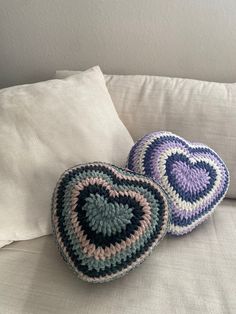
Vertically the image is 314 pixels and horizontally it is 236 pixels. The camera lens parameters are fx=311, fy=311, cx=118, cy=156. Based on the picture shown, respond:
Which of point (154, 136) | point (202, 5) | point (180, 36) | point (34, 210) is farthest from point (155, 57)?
point (34, 210)

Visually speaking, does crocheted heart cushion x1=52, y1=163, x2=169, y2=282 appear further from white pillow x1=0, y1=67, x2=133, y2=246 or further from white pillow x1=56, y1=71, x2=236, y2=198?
white pillow x1=56, y1=71, x2=236, y2=198

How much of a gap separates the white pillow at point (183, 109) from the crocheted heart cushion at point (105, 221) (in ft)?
1.07

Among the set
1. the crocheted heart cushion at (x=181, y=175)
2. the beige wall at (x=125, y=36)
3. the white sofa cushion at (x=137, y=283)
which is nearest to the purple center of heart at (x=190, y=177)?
the crocheted heart cushion at (x=181, y=175)

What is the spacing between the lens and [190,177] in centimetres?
73

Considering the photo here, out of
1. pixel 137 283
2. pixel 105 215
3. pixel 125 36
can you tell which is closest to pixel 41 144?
pixel 105 215

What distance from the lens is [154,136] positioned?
75cm

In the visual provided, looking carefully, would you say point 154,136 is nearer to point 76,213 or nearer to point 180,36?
point 76,213

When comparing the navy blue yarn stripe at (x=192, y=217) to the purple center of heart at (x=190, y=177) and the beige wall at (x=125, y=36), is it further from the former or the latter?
the beige wall at (x=125, y=36)

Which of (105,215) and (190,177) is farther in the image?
(190,177)

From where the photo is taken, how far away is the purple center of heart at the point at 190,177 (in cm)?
72

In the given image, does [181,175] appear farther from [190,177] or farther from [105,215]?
[105,215]

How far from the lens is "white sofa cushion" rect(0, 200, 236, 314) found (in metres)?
0.59

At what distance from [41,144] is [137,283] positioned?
1.26ft

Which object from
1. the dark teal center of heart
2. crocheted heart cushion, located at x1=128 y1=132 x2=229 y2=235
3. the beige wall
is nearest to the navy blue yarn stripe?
crocheted heart cushion, located at x1=128 y1=132 x2=229 y2=235
